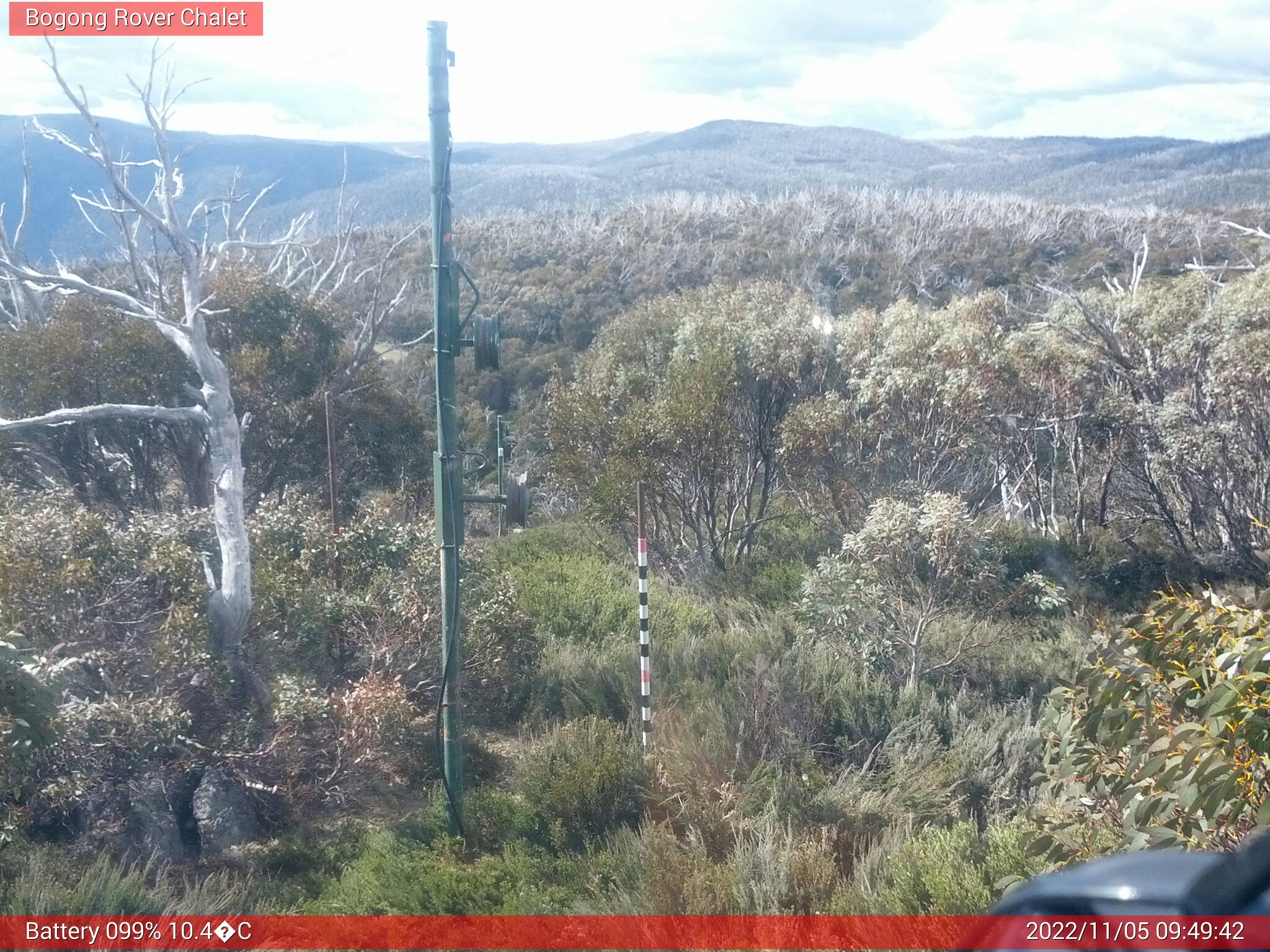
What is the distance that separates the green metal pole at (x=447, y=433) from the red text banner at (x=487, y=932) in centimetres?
101

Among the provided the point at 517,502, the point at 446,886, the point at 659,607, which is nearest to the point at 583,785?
the point at 446,886

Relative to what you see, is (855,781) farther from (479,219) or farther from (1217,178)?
(1217,178)

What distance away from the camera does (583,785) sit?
17.5 ft

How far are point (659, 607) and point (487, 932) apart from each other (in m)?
4.85

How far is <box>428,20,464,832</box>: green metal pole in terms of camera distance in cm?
525

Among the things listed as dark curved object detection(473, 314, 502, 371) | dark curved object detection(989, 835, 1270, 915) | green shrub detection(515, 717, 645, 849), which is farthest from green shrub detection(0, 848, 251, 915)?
dark curved object detection(989, 835, 1270, 915)

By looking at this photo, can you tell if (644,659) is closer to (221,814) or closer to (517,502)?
(517,502)

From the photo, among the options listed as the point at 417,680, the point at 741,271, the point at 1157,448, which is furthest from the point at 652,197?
the point at 417,680

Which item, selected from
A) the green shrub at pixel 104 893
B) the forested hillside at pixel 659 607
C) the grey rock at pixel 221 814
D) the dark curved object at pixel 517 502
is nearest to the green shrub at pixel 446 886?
the forested hillside at pixel 659 607

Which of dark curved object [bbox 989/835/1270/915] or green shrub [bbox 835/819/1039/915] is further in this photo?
green shrub [bbox 835/819/1039/915]

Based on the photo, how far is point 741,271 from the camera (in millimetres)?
29938

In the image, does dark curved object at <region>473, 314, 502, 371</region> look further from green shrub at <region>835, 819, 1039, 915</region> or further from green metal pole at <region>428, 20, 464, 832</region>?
green shrub at <region>835, 819, 1039, 915</region>

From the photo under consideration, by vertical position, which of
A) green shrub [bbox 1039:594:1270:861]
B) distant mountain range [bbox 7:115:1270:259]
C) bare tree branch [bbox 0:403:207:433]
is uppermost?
distant mountain range [bbox 7:115:1270:259]

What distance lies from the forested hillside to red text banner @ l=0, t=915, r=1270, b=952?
0.43ft
